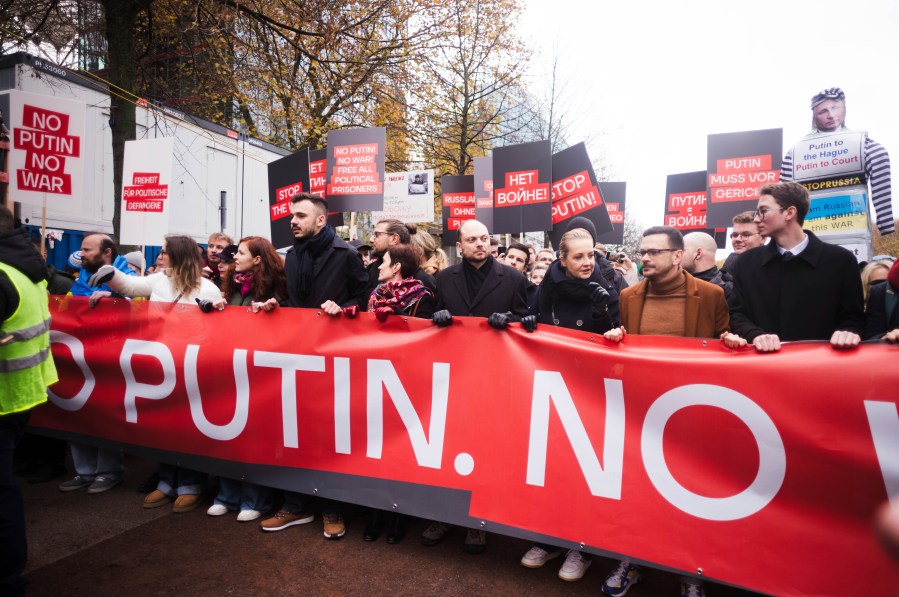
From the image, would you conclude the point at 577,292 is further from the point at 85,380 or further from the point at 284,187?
the point at 284,187

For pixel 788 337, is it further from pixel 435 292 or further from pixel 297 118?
pixel 297 118

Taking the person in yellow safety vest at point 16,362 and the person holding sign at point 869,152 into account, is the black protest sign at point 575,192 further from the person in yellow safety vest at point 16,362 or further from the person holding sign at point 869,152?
the person in yellow safety vest at point 16,362

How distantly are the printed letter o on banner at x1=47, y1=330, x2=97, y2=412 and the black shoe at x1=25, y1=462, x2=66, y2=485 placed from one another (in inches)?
24.8

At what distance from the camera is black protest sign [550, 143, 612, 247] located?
20.2 ft

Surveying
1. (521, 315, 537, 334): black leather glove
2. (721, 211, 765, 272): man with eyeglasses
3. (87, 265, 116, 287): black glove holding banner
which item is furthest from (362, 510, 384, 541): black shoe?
(721, 211, 765, 272): man with eyeglasses

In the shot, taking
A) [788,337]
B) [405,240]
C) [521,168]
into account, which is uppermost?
[521,168]

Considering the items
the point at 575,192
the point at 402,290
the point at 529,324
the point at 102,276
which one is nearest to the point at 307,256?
the point at 402,290

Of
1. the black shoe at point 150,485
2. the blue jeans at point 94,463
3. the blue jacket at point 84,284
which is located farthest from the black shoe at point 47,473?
the blue jacket at point 84,284

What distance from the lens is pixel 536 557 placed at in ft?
11.4

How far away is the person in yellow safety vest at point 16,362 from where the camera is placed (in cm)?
285

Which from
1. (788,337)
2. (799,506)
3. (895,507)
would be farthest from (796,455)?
(895,507)

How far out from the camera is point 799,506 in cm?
271

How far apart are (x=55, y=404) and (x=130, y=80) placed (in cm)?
549

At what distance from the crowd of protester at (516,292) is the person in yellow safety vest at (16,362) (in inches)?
2.0
